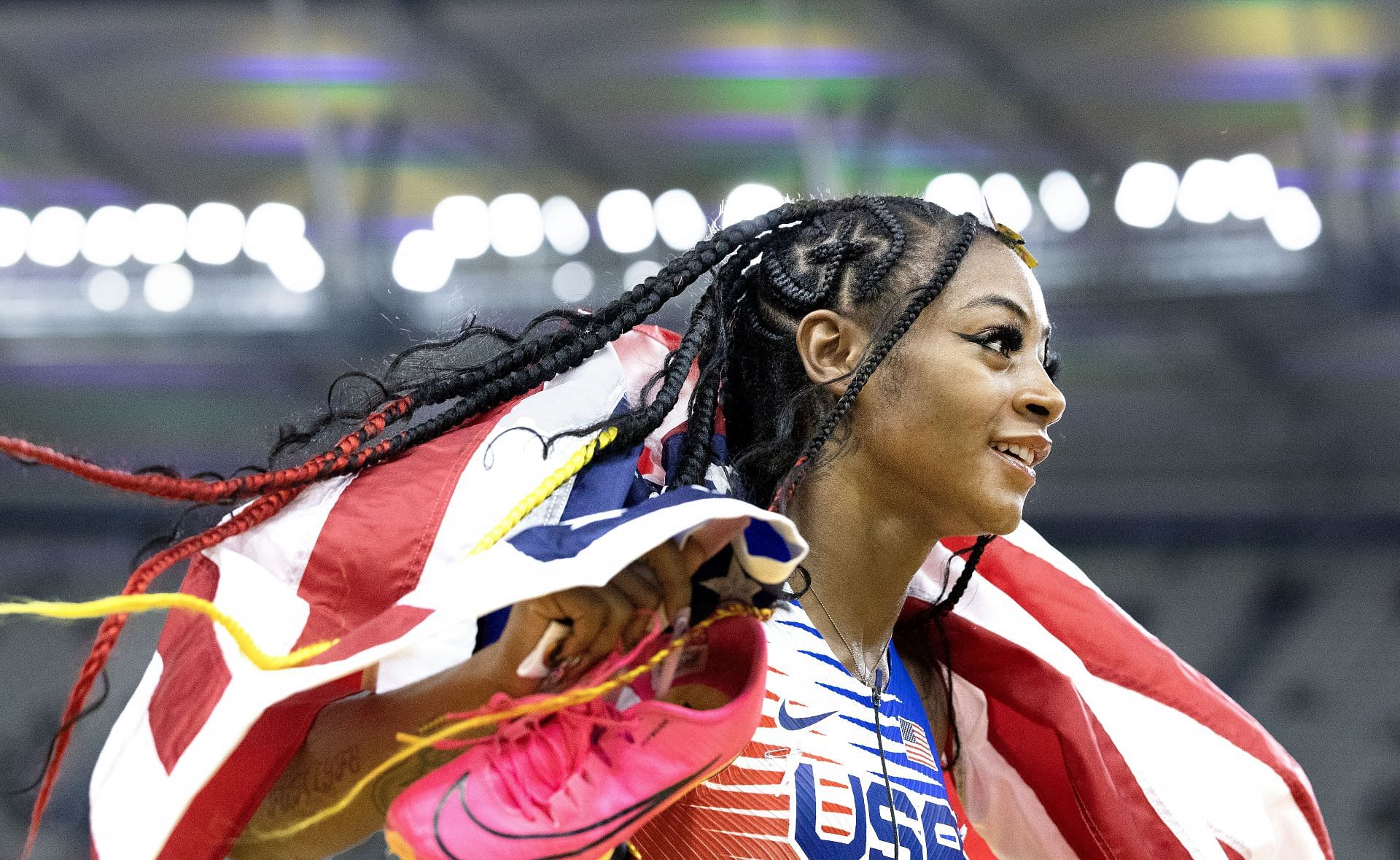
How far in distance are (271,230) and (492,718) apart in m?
3.51

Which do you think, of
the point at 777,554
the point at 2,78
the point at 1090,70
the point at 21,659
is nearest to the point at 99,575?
the point at 21,659

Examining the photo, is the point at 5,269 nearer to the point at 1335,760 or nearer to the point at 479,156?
the point at 479,156

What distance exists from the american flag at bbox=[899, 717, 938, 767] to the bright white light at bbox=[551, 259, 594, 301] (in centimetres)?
279

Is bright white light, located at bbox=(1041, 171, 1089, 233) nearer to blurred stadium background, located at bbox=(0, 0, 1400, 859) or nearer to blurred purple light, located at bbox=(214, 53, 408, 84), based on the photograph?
blurred stadium background, located at bbox=(0, 0, 1400, 859)

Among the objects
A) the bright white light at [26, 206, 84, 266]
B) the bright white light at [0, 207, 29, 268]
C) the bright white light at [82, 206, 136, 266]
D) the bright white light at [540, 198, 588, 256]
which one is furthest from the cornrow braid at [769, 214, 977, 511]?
the bright white light at [0, 207, 29, 268]

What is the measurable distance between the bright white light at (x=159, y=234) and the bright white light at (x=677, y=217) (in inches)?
55.2

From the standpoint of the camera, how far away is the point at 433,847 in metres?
0.92

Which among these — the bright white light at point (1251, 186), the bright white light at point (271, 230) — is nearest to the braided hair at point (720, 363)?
the bright white light at point (1251, 186)

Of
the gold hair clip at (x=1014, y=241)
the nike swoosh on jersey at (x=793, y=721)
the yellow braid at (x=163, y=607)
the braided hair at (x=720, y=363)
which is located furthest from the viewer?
the gold hair clip at (x=1014, y=241)

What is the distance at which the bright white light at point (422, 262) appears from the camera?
163 inches

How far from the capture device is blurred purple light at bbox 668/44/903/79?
4.02 m

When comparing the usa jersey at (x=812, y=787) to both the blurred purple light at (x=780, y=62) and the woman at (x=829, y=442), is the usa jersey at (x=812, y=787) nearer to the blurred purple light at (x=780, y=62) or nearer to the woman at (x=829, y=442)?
the woman at (x=829, y=442)

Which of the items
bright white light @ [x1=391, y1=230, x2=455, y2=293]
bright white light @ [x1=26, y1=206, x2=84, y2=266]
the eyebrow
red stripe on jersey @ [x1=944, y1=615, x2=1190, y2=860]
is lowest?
red stripe on jersey @ [x1=944, y1=615, x2=1190, y2=860]

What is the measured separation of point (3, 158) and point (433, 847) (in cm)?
397
